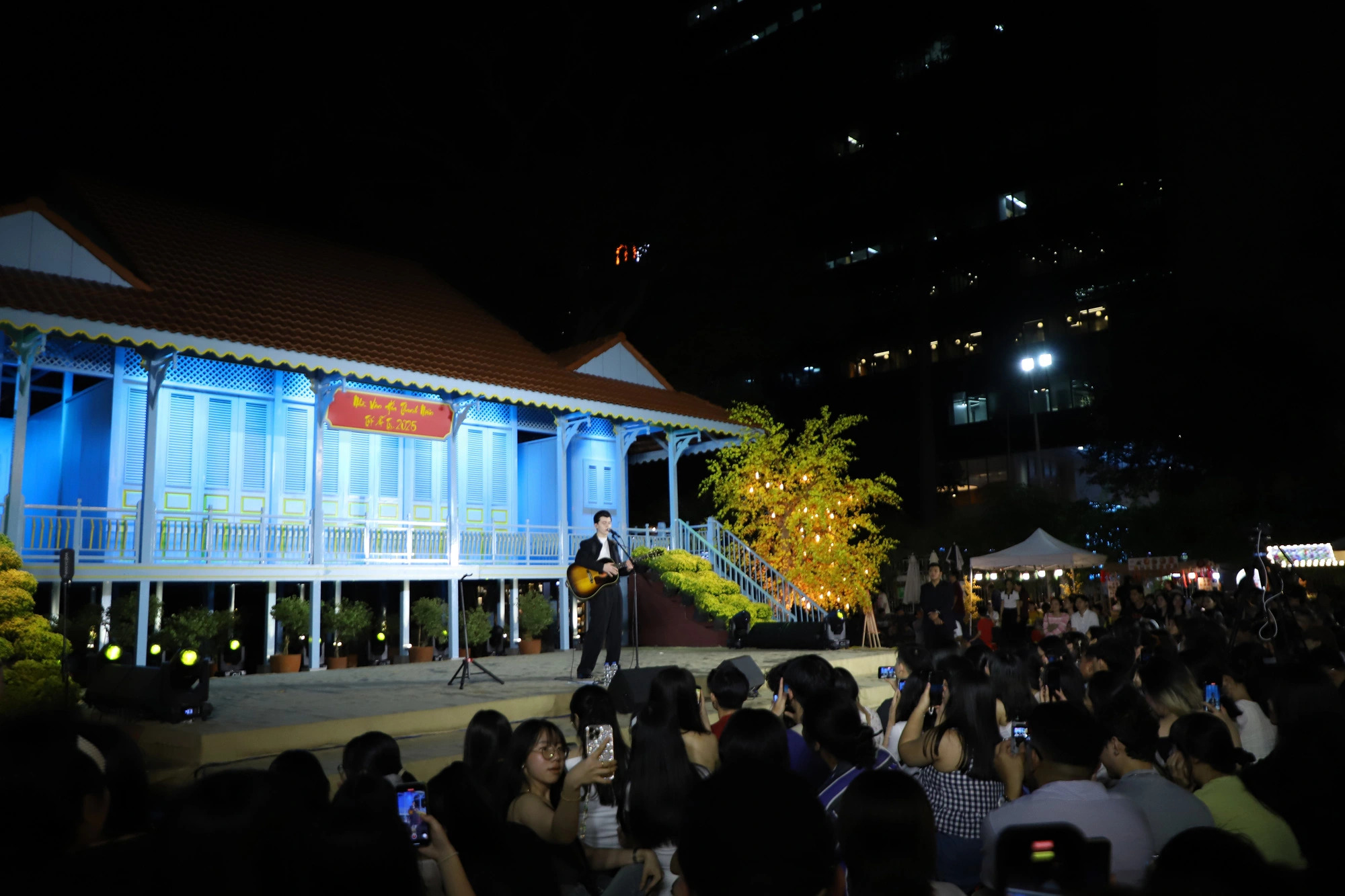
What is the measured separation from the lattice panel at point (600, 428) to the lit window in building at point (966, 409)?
91.3ft

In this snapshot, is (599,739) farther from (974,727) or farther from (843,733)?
(974,727)

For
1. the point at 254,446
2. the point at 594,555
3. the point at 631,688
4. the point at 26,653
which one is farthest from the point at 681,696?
the point at 254,446

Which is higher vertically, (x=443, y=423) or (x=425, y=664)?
(x=443, y=423)

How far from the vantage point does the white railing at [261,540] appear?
12.4 metres

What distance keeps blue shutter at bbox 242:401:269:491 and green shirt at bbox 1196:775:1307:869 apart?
1498 cm

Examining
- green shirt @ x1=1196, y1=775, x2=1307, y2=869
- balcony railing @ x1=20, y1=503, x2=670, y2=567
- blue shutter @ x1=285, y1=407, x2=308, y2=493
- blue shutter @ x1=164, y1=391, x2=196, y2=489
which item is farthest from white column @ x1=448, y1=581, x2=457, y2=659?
green shirt @ x1=1196, y1=775, x2=1307, y2=869

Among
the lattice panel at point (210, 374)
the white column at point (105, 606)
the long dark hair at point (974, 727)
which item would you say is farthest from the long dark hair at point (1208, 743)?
the lattice panel at point (210, 374)

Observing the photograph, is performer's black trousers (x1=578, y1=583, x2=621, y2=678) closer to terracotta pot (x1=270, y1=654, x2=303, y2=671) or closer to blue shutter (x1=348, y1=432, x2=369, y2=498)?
terracotta pot (x1=270, y1=654, x2=303, y2=671)

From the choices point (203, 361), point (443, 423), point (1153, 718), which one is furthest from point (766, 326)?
point (1153, 718)

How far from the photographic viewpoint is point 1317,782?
3320 mm

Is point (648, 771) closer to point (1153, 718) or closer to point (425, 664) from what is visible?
point (1153, 718)

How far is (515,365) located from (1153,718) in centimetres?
1419

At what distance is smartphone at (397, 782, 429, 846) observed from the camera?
282 centimetres

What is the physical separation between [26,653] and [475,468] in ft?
33.9
